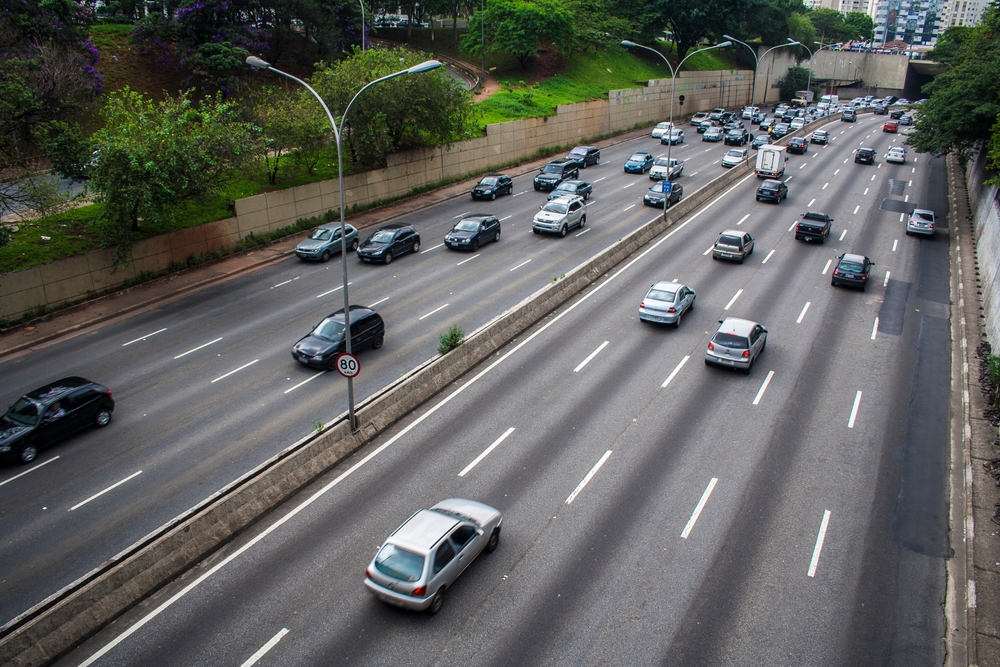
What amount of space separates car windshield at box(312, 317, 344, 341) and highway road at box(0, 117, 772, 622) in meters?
1.37

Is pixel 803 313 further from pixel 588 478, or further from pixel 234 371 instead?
pixel 234 371

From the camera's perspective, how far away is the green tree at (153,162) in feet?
98.6

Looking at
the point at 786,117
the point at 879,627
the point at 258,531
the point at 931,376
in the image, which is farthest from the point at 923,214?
the point at 786,117

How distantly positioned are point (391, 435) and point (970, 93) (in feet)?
136

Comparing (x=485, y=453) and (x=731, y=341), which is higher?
(x=731, y=341)

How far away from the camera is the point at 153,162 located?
30.1 meters

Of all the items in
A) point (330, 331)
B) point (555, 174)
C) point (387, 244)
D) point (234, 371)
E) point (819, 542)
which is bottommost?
point (819, 542)

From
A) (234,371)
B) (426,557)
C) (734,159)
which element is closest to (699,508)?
(426,557)

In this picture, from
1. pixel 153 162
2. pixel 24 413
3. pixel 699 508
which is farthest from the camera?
pixel 153 162

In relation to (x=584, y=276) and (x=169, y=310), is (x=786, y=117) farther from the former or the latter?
(x=169, y=310)

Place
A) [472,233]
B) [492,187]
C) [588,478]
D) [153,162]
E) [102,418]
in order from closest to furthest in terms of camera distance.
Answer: [588,478]
[102,418]
[153,162]
[472,233]
[492,187]

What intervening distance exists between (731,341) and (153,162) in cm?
2486

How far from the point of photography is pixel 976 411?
854 inches

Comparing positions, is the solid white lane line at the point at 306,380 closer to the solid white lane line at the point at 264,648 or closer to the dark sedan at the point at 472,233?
the solid white lane line at the point at 264,648
